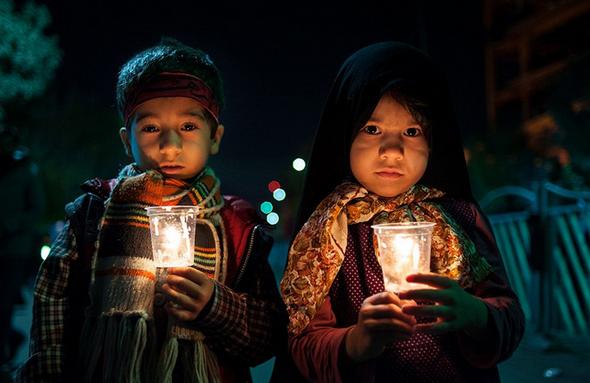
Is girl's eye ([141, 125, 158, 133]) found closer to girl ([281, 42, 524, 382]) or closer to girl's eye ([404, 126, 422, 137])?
girl ([281, 42, 524, 382])

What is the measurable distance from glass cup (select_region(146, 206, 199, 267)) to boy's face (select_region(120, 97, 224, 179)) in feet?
1.19

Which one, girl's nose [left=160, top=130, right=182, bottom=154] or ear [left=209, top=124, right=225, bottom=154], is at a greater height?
ear [left=209, top=124, right=225, bottom=154]

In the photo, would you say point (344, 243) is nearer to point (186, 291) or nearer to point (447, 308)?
point (447, 308)

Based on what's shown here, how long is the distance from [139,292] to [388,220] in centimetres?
101

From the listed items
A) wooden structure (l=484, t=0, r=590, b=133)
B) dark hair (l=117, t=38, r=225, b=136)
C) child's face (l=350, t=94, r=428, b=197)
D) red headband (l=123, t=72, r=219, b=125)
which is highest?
wooden structure (l=484, t=0, r=590, b=133)

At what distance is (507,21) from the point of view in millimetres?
53375

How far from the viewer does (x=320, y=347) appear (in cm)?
252

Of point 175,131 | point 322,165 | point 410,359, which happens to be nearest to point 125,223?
point 175,131

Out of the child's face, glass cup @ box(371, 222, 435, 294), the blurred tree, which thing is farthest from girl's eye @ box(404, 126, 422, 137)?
the blurred tree

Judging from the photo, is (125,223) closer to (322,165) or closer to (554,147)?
(322,165)

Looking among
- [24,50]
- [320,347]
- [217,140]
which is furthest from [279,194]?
[320,347]

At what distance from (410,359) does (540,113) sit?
52.5 meters

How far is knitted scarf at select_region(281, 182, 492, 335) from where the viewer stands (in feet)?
8.53

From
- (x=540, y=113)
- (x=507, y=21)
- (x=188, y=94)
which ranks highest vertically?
(x=507, y=21)
